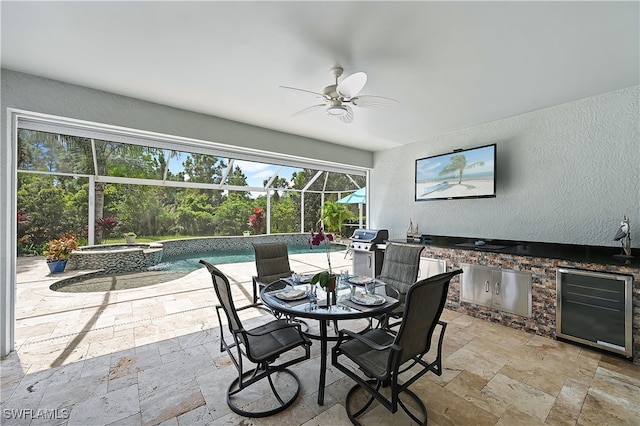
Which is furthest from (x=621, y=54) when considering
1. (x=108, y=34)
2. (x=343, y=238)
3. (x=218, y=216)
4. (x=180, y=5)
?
(x=218, y=216)

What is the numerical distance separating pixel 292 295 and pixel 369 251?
298 cm

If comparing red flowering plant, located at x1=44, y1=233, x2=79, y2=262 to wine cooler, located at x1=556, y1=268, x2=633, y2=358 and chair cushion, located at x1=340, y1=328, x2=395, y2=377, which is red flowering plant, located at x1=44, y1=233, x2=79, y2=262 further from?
wine cooler, located at x1=556, y1=268, x2=633, y2=358

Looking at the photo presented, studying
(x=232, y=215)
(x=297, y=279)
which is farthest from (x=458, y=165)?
(x=232, y=215)

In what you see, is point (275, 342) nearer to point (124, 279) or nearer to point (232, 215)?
point (124, 279)

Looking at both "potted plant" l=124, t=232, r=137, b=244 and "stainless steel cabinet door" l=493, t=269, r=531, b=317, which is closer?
"stainless steel cabinet door" l=493, t=269, r=531, b=317

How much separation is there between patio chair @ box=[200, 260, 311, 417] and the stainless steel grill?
291cm

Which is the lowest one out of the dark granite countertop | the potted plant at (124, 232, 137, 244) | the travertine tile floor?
the travertine tile floor

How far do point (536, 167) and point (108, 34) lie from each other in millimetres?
4737

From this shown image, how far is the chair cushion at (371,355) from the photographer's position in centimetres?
159

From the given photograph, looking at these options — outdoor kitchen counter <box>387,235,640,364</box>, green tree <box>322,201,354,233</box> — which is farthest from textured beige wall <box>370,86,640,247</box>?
green tree <box>322,201,354,233</box>

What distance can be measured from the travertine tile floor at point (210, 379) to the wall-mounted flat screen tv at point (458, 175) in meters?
1.85

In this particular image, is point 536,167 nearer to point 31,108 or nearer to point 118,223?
point 31,108

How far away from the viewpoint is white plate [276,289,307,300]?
2090mm

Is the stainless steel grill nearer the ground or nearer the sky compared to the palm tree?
nearer the ground
